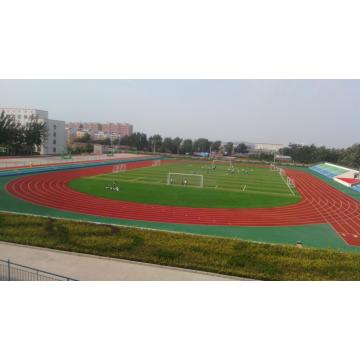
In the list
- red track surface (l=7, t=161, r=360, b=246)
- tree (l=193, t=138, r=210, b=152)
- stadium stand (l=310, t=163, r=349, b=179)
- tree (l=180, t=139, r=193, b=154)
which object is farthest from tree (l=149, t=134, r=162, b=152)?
red track surface (l=7, t=161, r=360, b=246)

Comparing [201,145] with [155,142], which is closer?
[155,142]

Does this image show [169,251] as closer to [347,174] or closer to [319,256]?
[319,256]

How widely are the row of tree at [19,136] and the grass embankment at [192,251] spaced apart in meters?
45.8

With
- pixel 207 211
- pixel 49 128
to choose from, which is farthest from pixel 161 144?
pixel 207 211

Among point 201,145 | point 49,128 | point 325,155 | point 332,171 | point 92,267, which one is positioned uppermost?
point 49,128

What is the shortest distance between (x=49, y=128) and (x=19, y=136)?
7.74 metres

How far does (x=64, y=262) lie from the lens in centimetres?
1148

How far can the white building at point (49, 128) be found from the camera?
6438cm

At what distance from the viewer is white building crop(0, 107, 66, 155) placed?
64.4 metres

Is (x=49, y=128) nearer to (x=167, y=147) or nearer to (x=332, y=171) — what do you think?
(x=167, y=147)

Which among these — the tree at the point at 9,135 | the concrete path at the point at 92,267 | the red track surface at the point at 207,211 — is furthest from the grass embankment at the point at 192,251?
the tree at the point at 9,135

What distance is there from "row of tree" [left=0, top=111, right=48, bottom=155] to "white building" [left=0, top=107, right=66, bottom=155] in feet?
8.68

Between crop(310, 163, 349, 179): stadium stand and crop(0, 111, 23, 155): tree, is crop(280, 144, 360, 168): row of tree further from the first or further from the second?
crop(0, 111, 23, 155): tree

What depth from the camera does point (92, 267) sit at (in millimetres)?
11141
